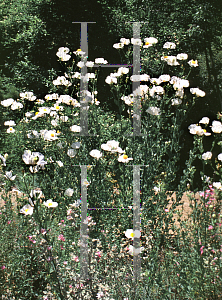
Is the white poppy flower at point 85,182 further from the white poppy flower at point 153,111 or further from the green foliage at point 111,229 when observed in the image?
the white poppy flower at point 153,111

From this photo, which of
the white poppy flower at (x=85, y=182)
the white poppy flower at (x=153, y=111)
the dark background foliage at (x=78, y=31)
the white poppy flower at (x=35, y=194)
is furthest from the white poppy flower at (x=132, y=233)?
the dark background foliage at (x=78, y=31)

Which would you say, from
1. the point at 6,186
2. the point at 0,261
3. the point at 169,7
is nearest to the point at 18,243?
the point at 0,261

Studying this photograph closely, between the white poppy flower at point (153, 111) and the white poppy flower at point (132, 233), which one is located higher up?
the white poppy flower at point (153, 111)

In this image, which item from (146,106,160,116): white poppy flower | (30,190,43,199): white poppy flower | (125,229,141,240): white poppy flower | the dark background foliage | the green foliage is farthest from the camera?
the dark background foliage

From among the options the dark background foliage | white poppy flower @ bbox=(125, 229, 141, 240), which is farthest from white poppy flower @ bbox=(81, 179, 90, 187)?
the dark background foliage

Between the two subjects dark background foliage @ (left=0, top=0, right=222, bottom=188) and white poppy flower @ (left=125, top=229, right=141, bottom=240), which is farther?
dark background foliage @ (left=0, top=0, right=222, bottom=188)

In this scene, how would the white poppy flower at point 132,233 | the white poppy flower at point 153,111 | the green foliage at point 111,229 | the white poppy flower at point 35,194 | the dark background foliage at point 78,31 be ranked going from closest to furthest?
the white poppy flower at point 35,194 < the green foliage at point 111,229 < the white poppy flower at point 132,233 < the white poppy flower at point 153,111 < the dark background foliage at point 78,31

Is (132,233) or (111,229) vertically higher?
(132,233)

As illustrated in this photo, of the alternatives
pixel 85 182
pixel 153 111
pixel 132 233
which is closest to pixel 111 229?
pixel 132 233

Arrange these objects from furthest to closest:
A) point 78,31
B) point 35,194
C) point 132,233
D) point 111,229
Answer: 1. point 78,31
2. point 111,229
3. point 132,233
4. point 35,194

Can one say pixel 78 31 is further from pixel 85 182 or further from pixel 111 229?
pixel 111 229

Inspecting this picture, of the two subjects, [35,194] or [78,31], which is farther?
[78,31]

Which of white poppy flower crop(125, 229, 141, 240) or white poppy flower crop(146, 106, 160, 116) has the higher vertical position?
white poppy flower crop(146, 106, 160, 116)

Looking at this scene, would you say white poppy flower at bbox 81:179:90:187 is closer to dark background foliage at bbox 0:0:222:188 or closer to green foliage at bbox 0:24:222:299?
green foliage at bbox 0:24:222:299
